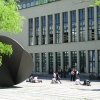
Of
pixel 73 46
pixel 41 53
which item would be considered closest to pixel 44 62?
pixel 41 53

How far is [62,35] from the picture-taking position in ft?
261

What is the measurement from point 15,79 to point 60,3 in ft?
153

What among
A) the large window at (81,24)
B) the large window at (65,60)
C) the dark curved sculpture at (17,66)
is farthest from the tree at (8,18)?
the large window at (65,60)

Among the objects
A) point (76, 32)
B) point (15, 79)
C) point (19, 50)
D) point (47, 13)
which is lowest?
point (15, 79)

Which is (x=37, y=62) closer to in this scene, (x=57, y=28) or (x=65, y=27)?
(x=57, y=28)

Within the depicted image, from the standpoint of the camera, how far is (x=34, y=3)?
88375mm

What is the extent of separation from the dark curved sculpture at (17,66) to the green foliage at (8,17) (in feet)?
47.3

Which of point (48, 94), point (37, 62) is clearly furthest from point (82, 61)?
point (48, 94)

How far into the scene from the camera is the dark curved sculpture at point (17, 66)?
1406 inches

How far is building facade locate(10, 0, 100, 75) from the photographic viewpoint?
73375 mm

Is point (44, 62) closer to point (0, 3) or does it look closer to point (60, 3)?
point (60, 3)

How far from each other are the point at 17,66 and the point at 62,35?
44356 millimetres

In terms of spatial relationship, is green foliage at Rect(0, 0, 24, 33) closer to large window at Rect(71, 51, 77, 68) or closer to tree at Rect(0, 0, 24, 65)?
tree at Rect(0, 0, 24, 65)

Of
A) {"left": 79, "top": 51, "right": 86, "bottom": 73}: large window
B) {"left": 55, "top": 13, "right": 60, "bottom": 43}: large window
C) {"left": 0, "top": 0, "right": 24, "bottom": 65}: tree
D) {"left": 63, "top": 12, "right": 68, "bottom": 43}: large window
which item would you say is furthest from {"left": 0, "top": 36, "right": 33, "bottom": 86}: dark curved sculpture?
{"left": 55, "top": 13, "right": 60, "bottom": 43}: large window
